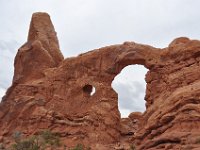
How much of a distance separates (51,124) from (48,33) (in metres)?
11.1

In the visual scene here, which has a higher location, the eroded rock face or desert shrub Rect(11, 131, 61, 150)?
the eroded rock face

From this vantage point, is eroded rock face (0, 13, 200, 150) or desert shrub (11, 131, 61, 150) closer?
desert shrub (11, 131, 61, 150)

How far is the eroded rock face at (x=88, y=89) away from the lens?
3653 centimetres

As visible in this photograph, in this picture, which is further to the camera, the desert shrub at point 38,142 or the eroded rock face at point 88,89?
the eroded rock face at point 88,89

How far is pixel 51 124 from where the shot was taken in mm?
41344

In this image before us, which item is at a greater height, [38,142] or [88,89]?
[88,89]

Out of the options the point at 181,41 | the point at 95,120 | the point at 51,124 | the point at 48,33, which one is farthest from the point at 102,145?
the point at 48,33

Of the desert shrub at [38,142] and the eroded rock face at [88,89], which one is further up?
the eroded rock face at [88,89]

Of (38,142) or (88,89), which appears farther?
(88,89)

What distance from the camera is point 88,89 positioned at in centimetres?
4312

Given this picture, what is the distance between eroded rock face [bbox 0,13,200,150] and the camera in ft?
120

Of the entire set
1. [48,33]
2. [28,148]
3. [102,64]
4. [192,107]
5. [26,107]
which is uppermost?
[48,33]

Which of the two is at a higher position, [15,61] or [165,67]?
[15,61]

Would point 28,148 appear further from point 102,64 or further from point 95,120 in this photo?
point 102,64
